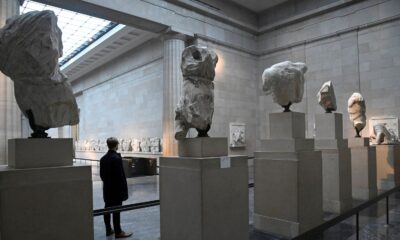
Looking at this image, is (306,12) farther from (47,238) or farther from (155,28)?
(47,238)

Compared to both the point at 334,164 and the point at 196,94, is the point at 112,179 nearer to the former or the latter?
the point at 196,94

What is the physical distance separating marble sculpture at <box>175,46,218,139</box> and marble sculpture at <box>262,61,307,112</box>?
208 cm

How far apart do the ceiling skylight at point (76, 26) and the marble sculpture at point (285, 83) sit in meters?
12.6

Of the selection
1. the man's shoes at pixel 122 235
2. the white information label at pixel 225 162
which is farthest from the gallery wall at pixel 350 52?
the man's shoes at pixel 122 235

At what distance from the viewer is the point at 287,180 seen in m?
6.09

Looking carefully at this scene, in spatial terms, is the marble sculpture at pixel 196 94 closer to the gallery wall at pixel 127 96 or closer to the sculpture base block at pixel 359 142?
the sculpture base block at pixel 359 142

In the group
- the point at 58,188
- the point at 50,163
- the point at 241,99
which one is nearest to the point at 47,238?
the point at 58,188

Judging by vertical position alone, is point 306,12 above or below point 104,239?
above

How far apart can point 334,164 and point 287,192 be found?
8.00ft

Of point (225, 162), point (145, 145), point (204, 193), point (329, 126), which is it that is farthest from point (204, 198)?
point (145, 145)

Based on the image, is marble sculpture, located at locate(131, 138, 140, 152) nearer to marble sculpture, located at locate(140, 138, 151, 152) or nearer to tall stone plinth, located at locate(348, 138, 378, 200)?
marble sculpture, located at locate(140, 138, 151, 152)

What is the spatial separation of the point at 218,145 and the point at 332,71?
11.9 meters

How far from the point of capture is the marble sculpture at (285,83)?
6531 millimetres

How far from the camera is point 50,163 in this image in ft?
10.7
